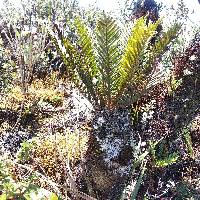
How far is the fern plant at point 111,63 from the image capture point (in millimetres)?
4609

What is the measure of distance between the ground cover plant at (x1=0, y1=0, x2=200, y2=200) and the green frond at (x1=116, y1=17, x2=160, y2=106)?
0.03 ft

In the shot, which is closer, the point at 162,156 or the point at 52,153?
the point at 52,153

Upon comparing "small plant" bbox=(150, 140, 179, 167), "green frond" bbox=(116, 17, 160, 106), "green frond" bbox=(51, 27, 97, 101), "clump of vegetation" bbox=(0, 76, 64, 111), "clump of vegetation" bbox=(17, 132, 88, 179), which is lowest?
"small plant" bbox=(150, 140, 179, 167)

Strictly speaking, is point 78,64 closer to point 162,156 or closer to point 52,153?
point 52,153

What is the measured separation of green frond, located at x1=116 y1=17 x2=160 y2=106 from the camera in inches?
177

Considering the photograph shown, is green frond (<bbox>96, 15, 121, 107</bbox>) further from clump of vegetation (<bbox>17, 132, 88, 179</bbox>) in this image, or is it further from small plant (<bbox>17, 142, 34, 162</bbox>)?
small plant (<bbox>17, 142, 34, 162</bbox>)

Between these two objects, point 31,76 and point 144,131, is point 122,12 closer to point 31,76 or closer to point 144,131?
point 31,76

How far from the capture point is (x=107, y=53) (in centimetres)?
464

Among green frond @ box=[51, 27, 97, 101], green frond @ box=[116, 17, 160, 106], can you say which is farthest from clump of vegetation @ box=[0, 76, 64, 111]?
green frond @ box=[116, 17, 160, 106]

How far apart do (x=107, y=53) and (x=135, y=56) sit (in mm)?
298

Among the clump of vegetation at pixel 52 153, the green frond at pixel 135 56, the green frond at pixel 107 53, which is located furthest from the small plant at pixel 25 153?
the green frond at pixel 135 56

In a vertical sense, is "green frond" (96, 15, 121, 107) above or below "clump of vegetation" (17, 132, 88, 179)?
above

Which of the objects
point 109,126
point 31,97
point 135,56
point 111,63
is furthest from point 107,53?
point 31,97

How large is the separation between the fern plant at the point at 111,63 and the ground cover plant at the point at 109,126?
1cm
